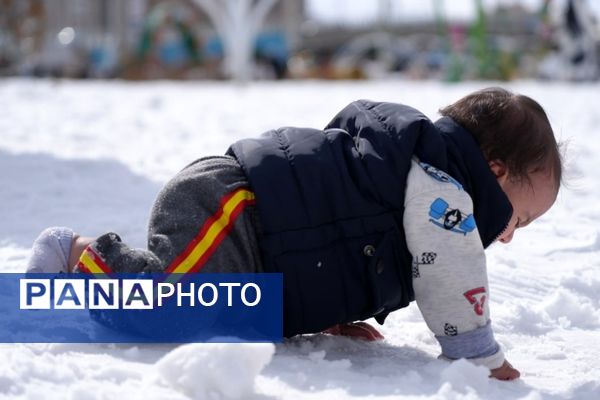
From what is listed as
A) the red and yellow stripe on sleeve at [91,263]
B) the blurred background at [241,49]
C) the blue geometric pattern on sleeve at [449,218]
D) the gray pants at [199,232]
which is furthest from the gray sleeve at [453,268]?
the blurred background at [241,49]

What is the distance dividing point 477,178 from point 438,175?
94 millimetres

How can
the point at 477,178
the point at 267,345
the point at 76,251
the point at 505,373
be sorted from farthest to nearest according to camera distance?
1. the point at 76,251
2. the point at 477,178
3. the point at 505,373
4. the point at 267,345

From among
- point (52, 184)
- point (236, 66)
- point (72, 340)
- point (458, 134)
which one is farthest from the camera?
point (236, 66)

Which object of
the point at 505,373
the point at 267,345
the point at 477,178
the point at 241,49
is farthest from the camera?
the point at 241,49

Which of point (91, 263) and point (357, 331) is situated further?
point (357, 331)

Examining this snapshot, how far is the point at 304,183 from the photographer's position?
1557mm

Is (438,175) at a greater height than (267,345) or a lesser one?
greater

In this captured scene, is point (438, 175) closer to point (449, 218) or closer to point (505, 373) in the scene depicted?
point (449, 218)

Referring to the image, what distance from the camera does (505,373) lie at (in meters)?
1.49

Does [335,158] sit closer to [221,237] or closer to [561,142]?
[221,237]

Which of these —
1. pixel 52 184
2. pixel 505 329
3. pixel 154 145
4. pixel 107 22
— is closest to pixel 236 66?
pixel 154 145

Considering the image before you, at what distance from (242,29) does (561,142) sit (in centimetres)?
1117

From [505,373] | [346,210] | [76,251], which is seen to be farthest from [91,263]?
[505,373]

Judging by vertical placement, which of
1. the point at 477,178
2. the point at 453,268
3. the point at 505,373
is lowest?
the point at 505,373
